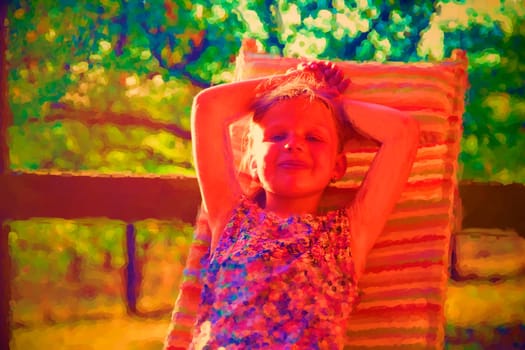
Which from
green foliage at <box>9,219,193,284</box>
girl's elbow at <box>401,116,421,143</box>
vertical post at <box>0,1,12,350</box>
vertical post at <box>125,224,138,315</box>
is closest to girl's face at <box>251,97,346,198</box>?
girl's elbow at <box>401,116,421,143</box>

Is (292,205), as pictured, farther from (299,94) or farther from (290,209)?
(299,94)

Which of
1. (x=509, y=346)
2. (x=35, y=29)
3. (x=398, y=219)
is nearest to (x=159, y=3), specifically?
(x=35, y=29)

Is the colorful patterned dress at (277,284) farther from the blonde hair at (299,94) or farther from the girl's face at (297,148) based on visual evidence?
the blonde hair at (299,94)

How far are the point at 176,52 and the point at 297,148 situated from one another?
1137 millimetres

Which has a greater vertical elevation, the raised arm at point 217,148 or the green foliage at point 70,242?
the raised arm at point 217,148

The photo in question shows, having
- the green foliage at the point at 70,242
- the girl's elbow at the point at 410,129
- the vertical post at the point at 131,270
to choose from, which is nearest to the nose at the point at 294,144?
the girl's elbow at the point at 410,129

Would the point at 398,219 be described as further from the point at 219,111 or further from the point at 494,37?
the point at 494,37

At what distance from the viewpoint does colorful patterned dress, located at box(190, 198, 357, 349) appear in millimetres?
967

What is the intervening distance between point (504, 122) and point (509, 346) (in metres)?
0.83

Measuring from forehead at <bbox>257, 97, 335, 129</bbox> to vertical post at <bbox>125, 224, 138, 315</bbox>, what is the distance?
4.03 feet

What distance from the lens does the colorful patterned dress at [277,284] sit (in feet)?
3.17

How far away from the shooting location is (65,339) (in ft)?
5.84

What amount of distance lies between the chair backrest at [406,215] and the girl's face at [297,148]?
0.17 metres

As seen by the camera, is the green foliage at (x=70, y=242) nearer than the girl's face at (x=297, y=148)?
No
